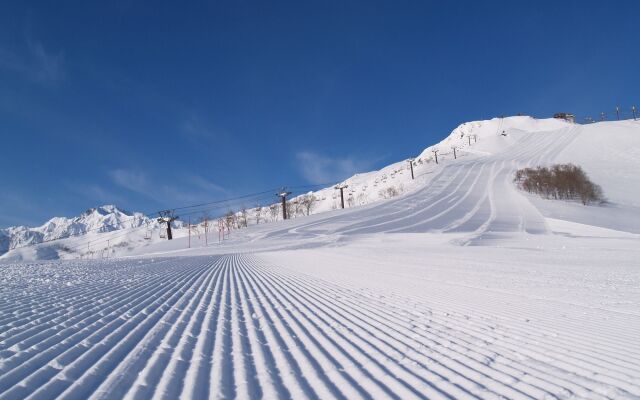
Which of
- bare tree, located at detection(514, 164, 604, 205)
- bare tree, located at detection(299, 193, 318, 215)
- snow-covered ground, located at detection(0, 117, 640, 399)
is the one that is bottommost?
snow-covered ground, located at detection(0, 117, 640, 399)

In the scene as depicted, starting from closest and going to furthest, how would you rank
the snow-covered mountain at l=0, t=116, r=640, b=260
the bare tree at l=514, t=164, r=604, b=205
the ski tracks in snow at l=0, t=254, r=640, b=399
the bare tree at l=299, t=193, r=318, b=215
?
the ski tracks in snow at l=0, t=254, r=640, b=399 → the snow-covered mountain at l=0, t=116, r=640, b=260 → the bare tree at l=514, t=164, r=604, b=205 → the bare tree at l=299, t=193, r=318, b=215

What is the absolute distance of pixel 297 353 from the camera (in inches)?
190

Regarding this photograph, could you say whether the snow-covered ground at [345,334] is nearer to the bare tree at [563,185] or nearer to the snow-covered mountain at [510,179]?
the snow-covered mountain at [510,179]

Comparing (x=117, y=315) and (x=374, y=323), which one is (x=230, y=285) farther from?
(x=374, y=323)

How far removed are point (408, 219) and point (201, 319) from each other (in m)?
40.2

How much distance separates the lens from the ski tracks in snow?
3.62 m

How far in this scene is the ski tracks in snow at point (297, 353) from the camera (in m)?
3.62

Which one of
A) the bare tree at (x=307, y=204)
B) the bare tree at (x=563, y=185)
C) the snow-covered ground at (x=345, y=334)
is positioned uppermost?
the bare tree at (x=307, y=204)

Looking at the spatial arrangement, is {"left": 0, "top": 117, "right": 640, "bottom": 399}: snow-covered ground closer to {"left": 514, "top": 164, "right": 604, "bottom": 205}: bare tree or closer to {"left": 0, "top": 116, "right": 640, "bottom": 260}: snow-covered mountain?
{"left": 0, "top": 116, "right": 640, "bottom": 260}: snow-covered mountain

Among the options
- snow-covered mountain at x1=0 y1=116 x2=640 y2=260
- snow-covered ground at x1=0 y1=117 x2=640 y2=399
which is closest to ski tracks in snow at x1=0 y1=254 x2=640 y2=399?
snow-covered ground at x1=0 y1=117 x2=640 y2=399

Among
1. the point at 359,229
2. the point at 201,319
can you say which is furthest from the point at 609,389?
the point at 359,229

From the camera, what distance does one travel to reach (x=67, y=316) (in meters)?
6.64

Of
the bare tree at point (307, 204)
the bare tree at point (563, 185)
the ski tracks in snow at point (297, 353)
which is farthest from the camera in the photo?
the bare tree at point (307, 204)

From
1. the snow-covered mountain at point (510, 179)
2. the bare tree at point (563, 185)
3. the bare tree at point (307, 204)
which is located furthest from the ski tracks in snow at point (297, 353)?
the bare tree at point (307, 204)
